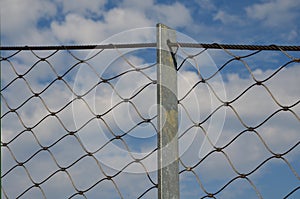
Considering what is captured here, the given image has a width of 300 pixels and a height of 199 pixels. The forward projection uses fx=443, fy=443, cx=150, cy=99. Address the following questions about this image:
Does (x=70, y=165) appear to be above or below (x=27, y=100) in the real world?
below

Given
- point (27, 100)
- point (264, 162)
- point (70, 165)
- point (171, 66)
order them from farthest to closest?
point (27, 100) < point (70, 165) < point (171, 66) < point (264, 162)

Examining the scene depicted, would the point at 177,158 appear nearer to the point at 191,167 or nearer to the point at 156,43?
the point at 191,167

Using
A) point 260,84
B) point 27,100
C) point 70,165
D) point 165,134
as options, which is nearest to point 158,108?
point 165,134

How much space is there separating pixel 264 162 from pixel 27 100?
92 cm

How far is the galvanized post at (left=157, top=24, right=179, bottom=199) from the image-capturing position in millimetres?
1217

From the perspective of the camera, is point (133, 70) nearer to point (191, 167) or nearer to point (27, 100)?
point (191, 167)

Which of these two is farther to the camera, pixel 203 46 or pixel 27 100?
pixel 27 100

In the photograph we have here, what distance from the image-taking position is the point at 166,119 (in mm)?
1252

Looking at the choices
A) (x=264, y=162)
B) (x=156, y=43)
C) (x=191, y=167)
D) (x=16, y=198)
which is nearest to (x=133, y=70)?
(x=156, y=43)

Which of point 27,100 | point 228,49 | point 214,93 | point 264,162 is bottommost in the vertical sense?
point 264,162

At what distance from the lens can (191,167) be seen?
129 centimetres

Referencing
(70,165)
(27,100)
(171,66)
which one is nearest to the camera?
(171,66)

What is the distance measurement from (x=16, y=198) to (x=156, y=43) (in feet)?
2.58

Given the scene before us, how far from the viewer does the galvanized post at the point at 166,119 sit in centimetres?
122
